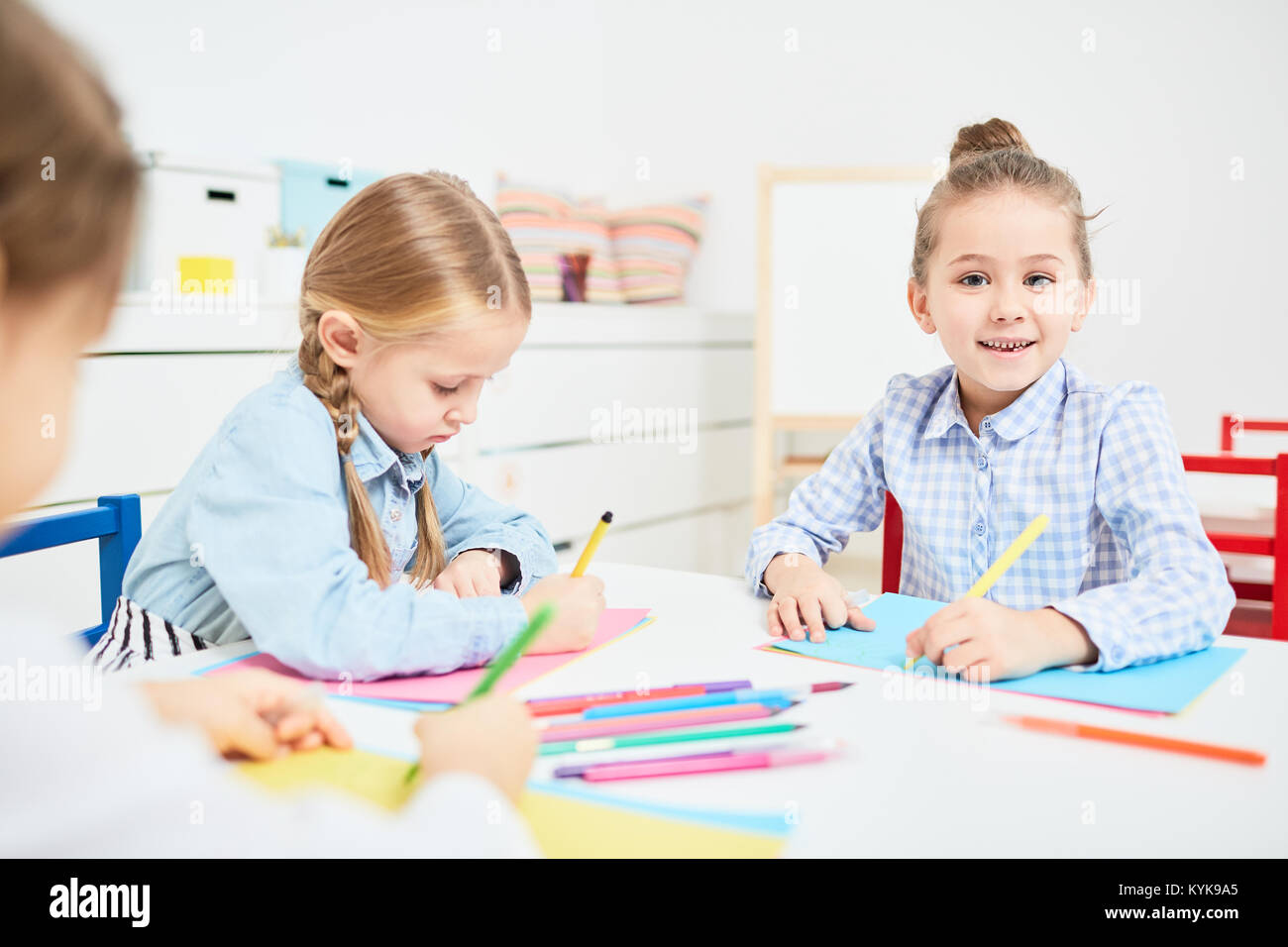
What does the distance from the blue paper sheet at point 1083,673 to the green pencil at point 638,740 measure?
205 millimetres

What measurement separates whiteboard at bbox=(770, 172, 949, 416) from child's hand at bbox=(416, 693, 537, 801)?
2516 millimetres

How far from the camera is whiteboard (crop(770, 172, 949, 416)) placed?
9.72 feet

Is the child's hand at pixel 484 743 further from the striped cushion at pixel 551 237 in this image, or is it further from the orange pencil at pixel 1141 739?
the striped cushion at pixel 551 237

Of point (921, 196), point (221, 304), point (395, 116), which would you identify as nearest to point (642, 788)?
point (221, 304)

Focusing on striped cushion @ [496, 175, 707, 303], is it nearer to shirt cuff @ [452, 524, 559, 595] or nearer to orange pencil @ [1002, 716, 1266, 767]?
shirt cuff @ [452, 524, 559, 595]

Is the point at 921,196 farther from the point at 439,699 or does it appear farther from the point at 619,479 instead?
the point at 439,699

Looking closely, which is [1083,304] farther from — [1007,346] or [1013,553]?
[1013,553]

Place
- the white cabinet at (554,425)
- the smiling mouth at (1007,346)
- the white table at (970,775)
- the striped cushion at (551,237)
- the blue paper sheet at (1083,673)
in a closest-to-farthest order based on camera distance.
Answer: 1. the white table at (970,775)
2. the blue paper sheet at (1083,673)
3. the smiling mouth at (1007,346)
4. the white cabinet at (554,425)
5. the striped cushion at (551,237)

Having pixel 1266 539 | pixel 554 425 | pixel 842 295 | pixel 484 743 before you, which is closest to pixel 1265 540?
pixel 1266 539

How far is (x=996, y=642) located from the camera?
0.79 m

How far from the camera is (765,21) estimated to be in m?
3.53

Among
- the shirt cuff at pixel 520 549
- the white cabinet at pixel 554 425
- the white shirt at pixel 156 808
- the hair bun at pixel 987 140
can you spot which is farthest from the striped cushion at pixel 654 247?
the white shirt at pixel 156 808

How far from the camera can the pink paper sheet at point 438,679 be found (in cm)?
76

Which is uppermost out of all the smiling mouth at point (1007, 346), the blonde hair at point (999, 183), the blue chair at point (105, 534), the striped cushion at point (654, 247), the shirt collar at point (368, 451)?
the striped cushion at point (654, 247)
